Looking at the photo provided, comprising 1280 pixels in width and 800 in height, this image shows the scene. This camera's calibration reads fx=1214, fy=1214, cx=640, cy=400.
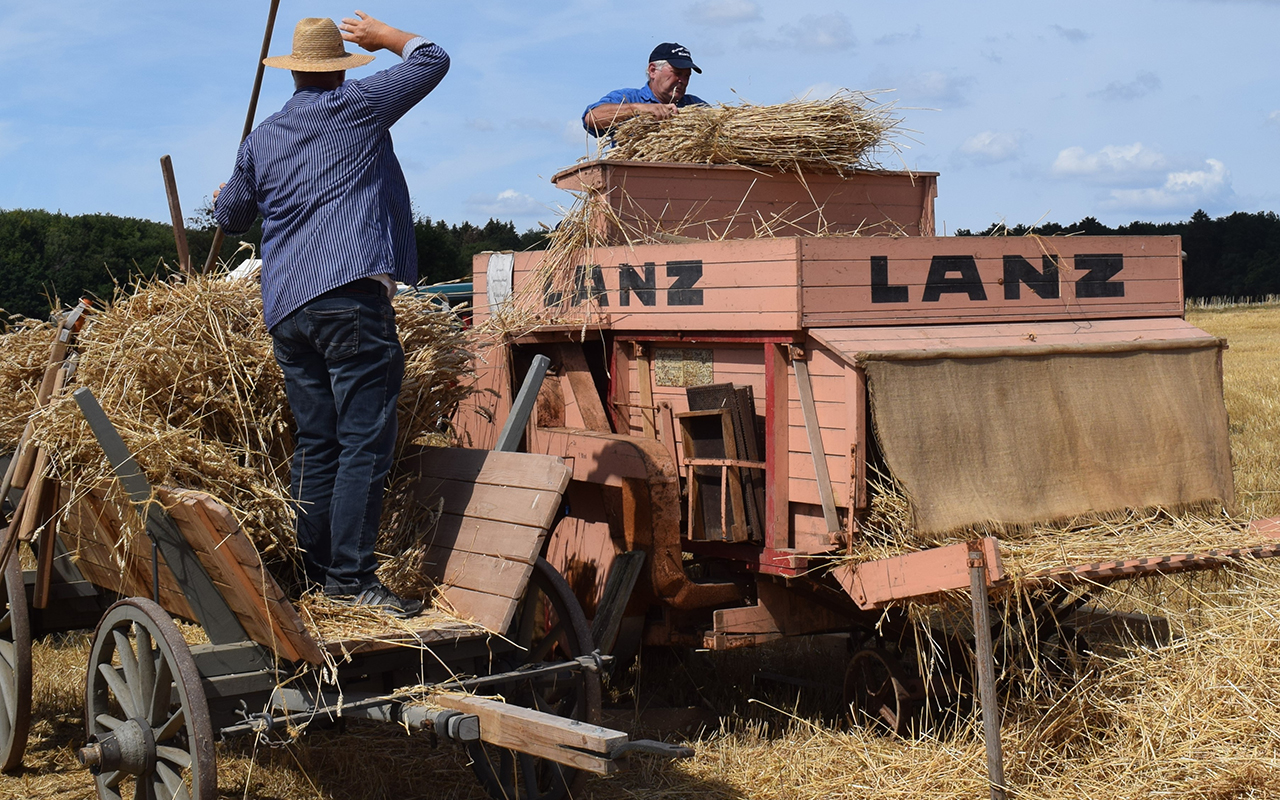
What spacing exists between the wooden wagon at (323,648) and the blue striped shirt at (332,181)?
745 millimetres

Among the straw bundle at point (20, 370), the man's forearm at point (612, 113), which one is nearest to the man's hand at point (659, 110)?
the man's forearm at point (612, 113)

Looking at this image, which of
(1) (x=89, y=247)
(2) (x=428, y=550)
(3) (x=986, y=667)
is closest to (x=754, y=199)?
(2) (x=428, y=550)

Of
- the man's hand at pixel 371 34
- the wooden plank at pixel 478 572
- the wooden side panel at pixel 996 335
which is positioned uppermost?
the man's hand at pixel 371 34

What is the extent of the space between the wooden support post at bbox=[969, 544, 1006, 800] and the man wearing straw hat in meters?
1.75

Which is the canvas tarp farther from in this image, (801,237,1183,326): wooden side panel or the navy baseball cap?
the navy baseball cap

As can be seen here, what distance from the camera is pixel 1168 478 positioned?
4.76 meters

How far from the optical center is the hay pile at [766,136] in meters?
6.21

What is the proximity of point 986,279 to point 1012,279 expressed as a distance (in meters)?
0.13

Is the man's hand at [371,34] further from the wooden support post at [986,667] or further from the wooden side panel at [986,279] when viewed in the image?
the wooden support post at [986,667]

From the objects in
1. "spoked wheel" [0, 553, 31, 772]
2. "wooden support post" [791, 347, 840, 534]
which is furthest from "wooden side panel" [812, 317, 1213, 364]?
"spoked wheel" [0, 553, 31, 772]

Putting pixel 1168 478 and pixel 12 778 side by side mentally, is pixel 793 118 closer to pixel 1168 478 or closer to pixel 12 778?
pixel 1168 478

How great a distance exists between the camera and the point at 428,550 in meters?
4.18

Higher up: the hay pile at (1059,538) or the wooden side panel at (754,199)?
the wooden side panel at (754,199)

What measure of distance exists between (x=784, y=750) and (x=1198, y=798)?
1523mm
